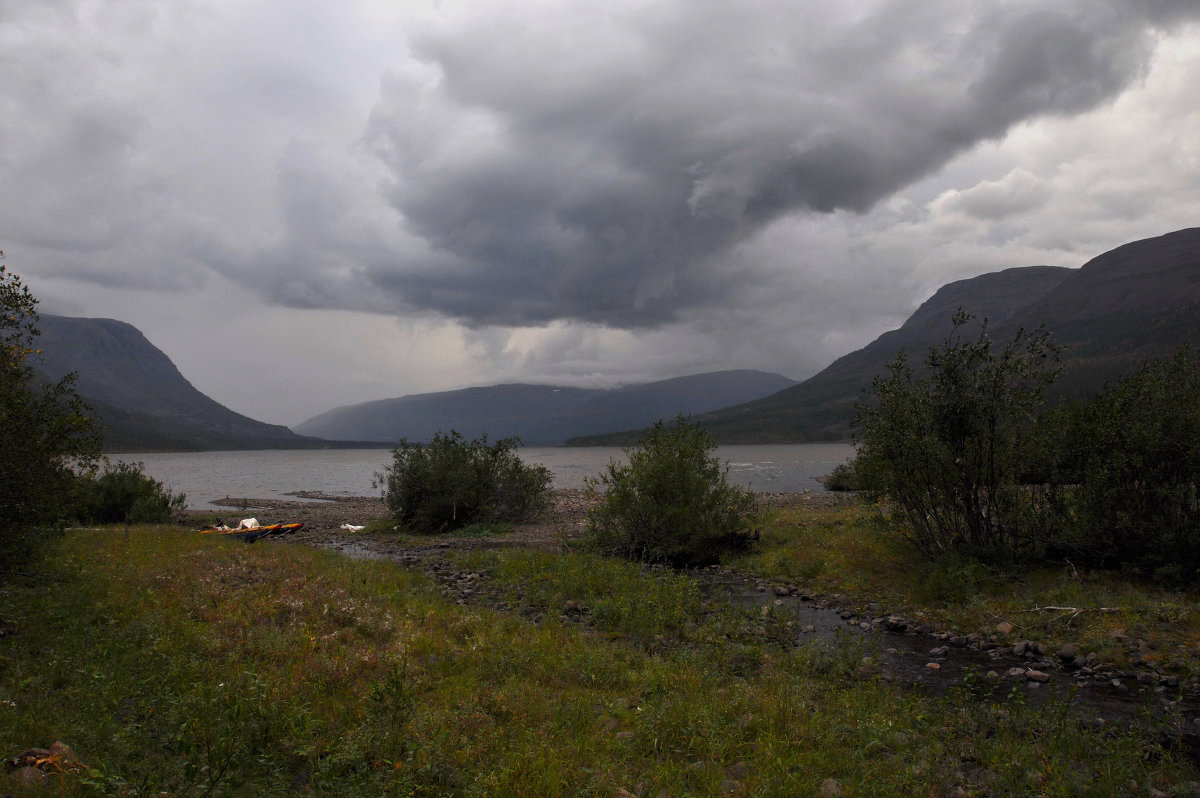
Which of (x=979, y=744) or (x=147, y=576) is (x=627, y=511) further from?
(x=979, y=744)

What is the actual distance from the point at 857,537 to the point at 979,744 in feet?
52.2

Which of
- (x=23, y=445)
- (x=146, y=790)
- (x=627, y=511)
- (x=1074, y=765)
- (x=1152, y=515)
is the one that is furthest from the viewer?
(x=627, y=511)

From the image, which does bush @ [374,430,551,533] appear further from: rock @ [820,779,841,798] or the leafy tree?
rock @ [820,779,841,798]

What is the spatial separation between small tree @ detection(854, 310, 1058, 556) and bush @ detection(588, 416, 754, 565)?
7.14 metres

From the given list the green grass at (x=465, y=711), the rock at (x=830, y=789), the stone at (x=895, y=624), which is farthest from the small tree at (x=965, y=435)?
the rock at (x=830, y=789)

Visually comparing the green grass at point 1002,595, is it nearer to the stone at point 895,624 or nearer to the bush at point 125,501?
the stone at point 895,624

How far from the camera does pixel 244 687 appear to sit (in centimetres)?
826

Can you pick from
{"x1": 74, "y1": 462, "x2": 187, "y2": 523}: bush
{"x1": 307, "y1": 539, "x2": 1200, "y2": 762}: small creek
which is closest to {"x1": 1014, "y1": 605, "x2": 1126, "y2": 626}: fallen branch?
{"x1": 307, "y1": 539, "x2": 1200, "y2": 762}: small creek

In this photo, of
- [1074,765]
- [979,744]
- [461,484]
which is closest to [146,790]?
[979,744]

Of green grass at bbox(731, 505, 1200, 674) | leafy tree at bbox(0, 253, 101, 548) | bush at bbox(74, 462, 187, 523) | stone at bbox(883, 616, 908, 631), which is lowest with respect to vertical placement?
stone at bbox(883, 616, 908, 631)

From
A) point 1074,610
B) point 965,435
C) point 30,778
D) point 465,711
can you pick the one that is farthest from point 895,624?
point 30,778

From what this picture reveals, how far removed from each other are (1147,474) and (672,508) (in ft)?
45.5

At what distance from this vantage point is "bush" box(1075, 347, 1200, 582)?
14.5 meters

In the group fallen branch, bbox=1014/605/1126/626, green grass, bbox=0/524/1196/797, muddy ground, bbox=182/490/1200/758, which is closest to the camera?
green grass, bbox=0/524/1196/797
